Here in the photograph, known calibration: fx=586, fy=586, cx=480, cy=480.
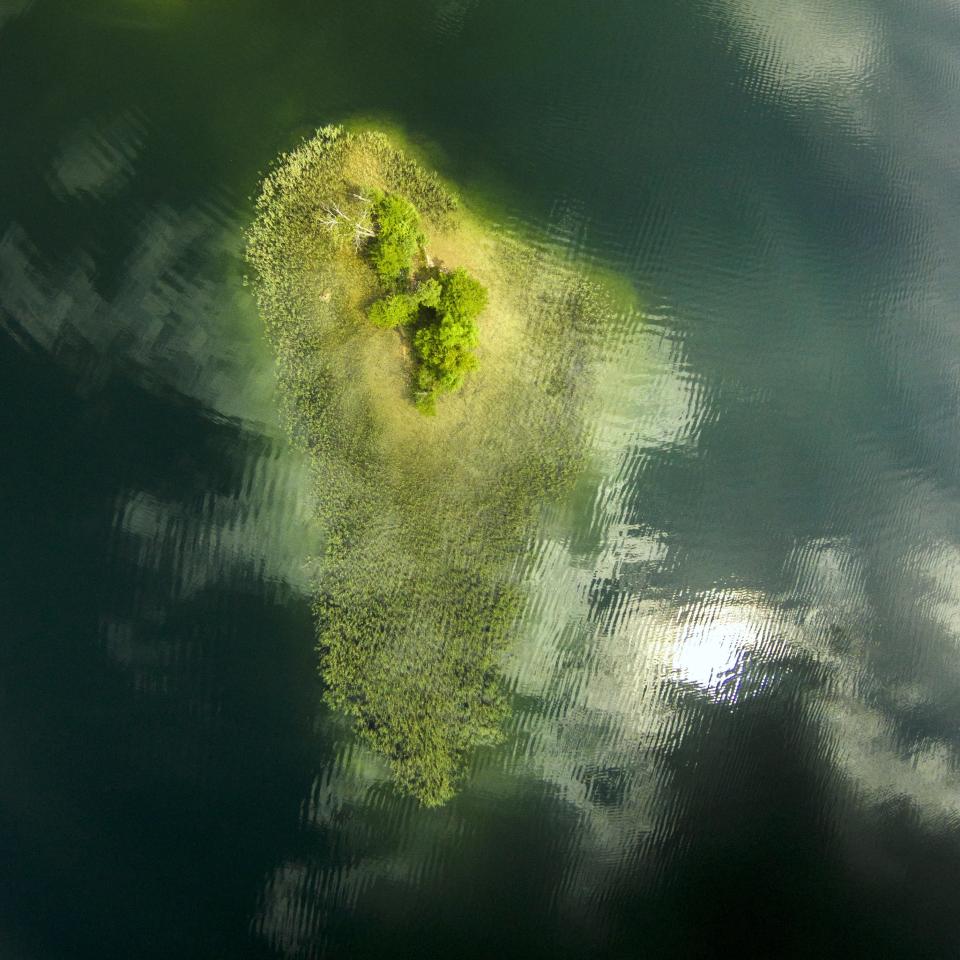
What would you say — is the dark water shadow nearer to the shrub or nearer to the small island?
the small island

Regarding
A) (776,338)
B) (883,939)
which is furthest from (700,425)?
(883,939)

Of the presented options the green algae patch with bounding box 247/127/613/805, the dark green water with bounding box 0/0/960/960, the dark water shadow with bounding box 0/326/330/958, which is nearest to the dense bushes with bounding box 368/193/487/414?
the green algae patch with bounding box 247/127/613/805

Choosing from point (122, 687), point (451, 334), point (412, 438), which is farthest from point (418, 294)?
point (122, 687)

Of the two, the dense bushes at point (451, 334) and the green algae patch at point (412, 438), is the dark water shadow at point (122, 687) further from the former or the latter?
the dense bushes at point (451, 334)

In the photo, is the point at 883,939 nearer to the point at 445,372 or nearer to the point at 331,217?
the point at 445,372

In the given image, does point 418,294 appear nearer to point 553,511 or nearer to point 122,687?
point 553,511
